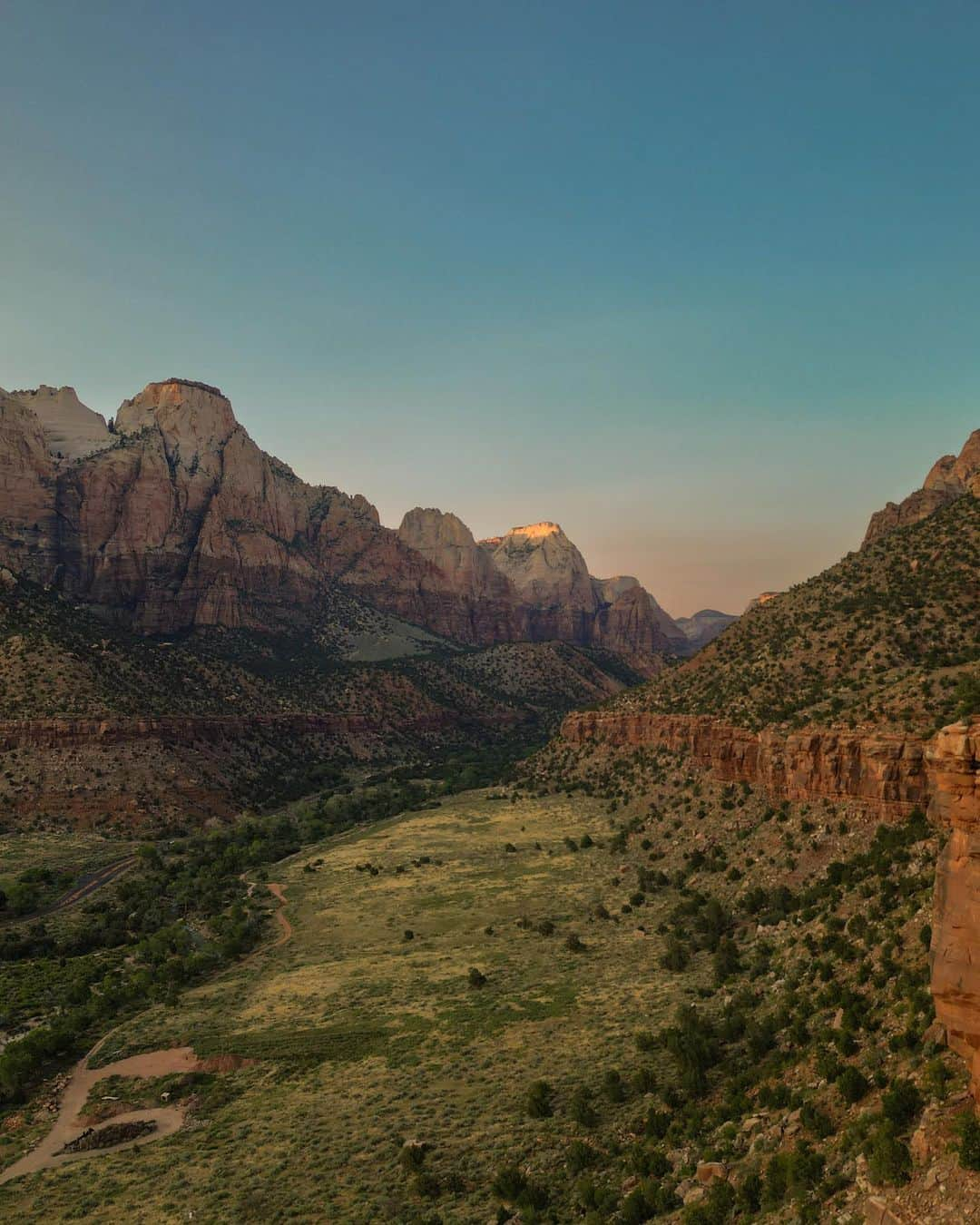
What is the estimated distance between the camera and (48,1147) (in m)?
26.4

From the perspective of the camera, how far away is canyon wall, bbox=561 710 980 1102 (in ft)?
44.2

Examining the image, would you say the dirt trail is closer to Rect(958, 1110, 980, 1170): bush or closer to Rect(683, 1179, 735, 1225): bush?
Rect(683, 1179, 735, 1225): bush

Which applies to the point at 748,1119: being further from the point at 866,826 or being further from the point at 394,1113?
the point at 866,826

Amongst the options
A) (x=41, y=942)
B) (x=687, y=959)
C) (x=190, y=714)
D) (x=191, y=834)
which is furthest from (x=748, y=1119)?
(x=190, y=714)

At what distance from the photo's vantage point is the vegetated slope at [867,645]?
40125 millimetres

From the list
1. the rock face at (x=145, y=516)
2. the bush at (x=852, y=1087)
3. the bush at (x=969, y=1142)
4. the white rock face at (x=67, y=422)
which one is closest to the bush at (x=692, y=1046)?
the bush at (x=852, y=1087)

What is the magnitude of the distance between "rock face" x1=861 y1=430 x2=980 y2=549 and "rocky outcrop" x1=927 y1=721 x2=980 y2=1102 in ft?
272

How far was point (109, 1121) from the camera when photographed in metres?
28.1

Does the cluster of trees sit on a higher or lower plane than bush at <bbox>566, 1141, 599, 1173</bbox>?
lower

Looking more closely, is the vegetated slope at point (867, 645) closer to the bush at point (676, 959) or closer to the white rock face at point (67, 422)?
the bush at point (676, 959)

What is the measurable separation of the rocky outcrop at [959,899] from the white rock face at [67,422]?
19043cm

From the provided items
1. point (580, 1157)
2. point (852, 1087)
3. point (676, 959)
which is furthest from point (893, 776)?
point (580, 1157)

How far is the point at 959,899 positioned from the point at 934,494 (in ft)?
301

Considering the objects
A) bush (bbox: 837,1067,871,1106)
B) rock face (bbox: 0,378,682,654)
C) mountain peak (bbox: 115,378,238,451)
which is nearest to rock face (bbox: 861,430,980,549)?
bush (bbox: 837,1067,871,1106)
